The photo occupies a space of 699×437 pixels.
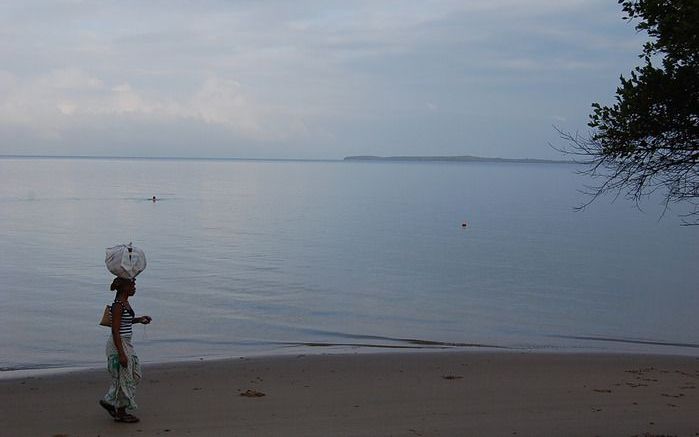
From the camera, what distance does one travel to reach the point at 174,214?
192 feet

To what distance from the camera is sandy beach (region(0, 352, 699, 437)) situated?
9320 millimetres

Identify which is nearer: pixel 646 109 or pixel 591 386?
pixel 646 109

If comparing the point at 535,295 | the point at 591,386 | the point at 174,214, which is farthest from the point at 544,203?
the point at 591,386

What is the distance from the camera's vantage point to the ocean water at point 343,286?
18469 mm

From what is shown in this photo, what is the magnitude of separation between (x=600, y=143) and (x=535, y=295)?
17.0 m

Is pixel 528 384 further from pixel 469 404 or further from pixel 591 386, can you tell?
pixel 469 404

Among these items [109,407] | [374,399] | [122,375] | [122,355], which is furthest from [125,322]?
[374,399]

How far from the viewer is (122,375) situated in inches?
349

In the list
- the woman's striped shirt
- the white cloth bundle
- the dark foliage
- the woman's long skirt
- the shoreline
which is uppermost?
the dark foliage

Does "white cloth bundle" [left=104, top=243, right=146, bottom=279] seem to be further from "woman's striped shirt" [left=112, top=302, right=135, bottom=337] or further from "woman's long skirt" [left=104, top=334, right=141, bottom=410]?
"woman's long skirt" [left=104, top=334, right=141, bottom=410]

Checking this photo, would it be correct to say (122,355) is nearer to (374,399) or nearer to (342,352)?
(374,399)

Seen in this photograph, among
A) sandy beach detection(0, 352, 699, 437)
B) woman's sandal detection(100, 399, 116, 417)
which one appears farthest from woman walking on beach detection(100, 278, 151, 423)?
sandy beach detection(0, 352, 699, 437)

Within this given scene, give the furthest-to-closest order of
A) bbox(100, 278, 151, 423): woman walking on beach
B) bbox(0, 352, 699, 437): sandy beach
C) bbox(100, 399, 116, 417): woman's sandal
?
bbox(0, 352, 699, 437): sandy beach < bbox(100, 399, 116, 417): woman's sandal < bbox(100, 278, 151, 423): woman walking on beach

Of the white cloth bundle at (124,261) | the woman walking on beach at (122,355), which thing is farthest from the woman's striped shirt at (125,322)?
the white cloth bundle at (124,261)
